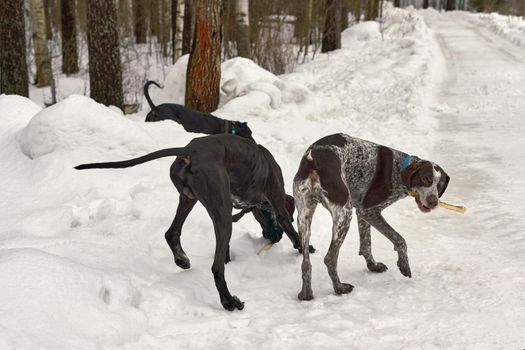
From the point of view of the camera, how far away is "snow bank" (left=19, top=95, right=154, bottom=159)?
230 inches

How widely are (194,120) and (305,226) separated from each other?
12.0ft

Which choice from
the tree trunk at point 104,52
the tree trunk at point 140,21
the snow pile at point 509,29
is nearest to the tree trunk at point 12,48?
the tree trunk at point 104,52

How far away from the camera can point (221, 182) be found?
360 cm

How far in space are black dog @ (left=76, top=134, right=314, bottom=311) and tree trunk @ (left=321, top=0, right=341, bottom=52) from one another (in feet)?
48.2

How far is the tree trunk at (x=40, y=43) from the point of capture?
43.9 feet

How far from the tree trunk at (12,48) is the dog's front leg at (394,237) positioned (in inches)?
277

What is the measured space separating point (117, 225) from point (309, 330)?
2239 millimetres

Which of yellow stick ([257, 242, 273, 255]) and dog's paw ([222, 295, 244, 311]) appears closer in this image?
dog's paw ([222, 295, 244, 311])

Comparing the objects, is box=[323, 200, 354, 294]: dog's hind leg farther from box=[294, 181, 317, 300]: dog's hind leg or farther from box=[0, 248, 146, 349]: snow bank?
box=[0, 248, 146, 349]: snow bank

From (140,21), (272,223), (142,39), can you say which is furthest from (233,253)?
(142,39)

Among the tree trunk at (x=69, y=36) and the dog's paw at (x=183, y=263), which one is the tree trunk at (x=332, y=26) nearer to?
the tree trunk at (x=69, y=36)

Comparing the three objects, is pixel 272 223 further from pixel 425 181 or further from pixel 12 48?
pixel 12 48

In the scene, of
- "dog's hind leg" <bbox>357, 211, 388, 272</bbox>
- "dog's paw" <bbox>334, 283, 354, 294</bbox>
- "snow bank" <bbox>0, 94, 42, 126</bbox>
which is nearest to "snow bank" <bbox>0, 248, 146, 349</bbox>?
"dog's paw" <bbox>334, 283, 354, 294</bbox>

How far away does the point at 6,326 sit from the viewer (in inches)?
108
